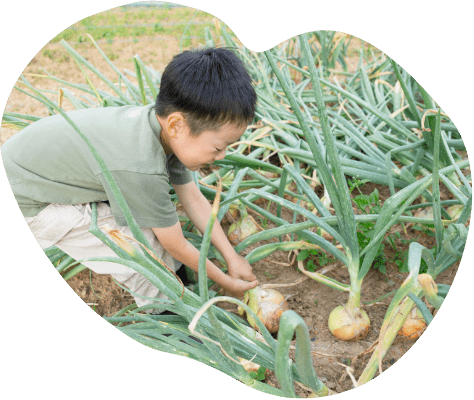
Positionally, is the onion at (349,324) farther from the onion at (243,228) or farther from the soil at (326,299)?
the onion at (243,228)

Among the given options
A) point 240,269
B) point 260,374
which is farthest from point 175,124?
point 260,374

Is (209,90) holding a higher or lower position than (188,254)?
higher

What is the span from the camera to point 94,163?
1.10m

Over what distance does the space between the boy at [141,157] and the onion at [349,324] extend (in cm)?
27

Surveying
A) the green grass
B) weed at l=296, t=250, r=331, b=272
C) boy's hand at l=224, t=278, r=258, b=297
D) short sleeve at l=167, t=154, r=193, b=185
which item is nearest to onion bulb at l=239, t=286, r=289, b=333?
boy's hand at l=224, t=278, r=258, b=297

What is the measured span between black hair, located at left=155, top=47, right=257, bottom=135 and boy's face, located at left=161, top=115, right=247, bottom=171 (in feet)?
0.05

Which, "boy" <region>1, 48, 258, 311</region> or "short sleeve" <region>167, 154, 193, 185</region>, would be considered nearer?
"boy" <region>1, 48, 258, 311</region>

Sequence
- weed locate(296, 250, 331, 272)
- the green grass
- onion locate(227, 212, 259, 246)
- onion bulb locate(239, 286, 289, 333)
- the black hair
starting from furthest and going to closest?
the green grass < onion locate(227, 212, 259, 246) < weed locate(296, 250, 331, 272) < onion bulb locate(239, 286, 289, 333) < the black hair

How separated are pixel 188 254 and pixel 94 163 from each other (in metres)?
0.37

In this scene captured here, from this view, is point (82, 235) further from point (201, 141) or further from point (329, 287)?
point (329, 287)

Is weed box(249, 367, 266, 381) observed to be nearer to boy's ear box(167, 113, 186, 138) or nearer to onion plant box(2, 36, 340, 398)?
onion plant box(2, 36, 340, 398)

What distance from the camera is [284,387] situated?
84cm

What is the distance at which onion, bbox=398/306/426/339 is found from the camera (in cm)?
110

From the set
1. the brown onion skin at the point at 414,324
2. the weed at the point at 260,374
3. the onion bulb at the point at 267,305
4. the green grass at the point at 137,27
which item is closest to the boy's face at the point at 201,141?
the onion bulb at the point at 267,305
